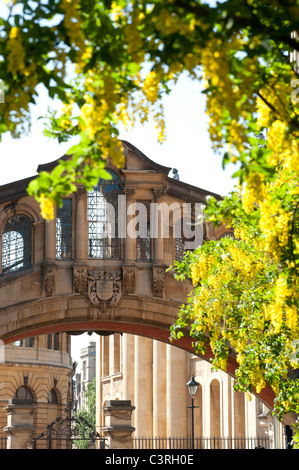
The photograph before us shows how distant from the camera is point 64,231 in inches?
872

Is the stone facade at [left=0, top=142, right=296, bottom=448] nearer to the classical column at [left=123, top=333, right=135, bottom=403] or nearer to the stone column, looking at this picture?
the stone column

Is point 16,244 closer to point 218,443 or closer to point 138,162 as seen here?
point 138,162

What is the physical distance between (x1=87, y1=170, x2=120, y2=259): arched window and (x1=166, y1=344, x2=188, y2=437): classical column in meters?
16.1

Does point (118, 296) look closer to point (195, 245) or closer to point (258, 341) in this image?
point (195, 245)

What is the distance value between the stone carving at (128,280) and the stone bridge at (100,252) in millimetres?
25

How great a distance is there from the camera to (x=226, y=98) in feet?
21.4

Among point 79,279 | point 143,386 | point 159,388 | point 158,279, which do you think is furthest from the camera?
point 143,386

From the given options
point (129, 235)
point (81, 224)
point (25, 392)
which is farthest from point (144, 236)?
point (25, 392)

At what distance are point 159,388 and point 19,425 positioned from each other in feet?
58.9

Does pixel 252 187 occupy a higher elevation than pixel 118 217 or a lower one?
lower

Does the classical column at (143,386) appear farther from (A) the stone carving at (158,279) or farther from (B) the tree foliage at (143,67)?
(B) the tree foliage at (143,67)

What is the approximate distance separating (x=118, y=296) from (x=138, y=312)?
751 mm

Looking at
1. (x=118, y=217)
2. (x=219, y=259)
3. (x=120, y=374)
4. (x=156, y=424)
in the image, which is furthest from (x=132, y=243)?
(x=120, y=374)

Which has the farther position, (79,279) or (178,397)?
(178,397)
